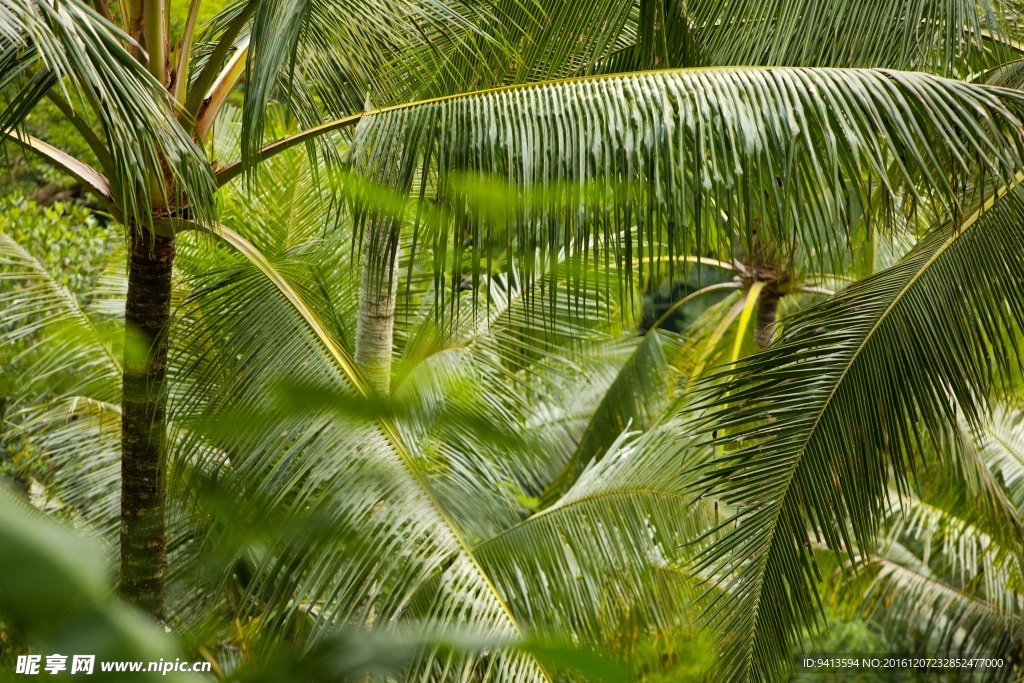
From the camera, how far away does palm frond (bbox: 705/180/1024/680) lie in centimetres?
319

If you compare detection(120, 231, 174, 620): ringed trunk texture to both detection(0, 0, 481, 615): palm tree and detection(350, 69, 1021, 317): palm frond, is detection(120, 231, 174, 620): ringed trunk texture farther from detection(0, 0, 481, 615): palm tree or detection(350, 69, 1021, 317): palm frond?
detection(350, 69, 1021, 317): palm frond

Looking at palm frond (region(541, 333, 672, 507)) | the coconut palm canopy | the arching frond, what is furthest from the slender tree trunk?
palm frond (region(541, 333, 672, 507))

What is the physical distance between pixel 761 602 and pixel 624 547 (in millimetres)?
1135

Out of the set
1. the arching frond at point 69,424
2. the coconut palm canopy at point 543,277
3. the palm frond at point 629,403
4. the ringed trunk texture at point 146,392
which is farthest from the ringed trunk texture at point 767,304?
the ringed trunk texture at point 146,392

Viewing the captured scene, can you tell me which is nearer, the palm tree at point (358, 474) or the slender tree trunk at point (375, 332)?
the palm tree at point (358, 474)

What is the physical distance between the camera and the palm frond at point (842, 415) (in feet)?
10.5

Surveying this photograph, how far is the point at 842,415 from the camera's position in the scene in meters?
3.26

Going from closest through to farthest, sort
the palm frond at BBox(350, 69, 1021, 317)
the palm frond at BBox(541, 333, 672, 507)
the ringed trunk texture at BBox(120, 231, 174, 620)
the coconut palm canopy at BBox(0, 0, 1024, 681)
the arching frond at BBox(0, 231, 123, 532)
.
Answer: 1. the coconut palm canopy at BBox(0, 0, 1024, 681)
2. the palm frond at BBox(350, 69, 1021, 317)
3. the ringed trunk texture at BBox(120, 231, 174, 620)
4. the arching frond at BBox(0, 231, 123, 532)
5. the palm frond at BBox(541, 333, 672, 507)

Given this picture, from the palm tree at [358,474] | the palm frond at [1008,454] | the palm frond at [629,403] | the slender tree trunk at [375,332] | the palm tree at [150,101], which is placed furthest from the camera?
the palm frond at [629,403]

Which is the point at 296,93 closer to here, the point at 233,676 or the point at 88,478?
the point at 88,478

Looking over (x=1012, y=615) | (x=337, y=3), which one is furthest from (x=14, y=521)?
(x=1012, y=615)

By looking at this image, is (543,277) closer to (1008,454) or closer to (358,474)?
(358,474)

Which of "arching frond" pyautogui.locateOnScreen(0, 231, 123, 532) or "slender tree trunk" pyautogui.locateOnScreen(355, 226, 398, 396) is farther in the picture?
"arching frond" pyautogui.locateOnScreen(0, 231, 123, 532)

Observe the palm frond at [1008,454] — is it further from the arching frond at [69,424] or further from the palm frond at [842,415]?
the arching frond at [69,424]
